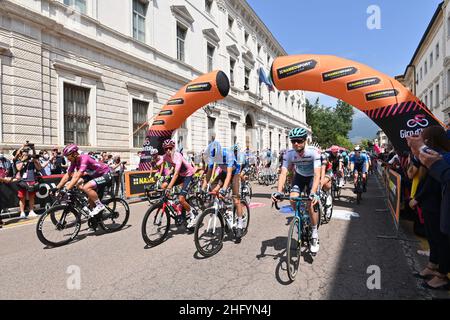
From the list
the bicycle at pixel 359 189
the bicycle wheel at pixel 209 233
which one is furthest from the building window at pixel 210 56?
the bicycle wheel at pixel 209 233

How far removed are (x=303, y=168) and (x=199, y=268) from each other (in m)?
2.18

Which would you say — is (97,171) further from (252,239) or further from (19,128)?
(19,128)

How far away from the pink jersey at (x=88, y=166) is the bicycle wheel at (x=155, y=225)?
168 centimetres

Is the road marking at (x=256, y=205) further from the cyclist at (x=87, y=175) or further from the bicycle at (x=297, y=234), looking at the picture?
the bicycle at (x=297, y=234)

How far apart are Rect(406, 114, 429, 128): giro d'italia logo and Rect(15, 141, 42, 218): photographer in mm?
10248

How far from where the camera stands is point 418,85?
41.2m

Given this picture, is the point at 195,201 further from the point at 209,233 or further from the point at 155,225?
the point at 209,233

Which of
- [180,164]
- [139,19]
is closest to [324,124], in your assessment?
[139,19]

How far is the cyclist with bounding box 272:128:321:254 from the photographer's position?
13.7 feet

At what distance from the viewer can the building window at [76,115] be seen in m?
13.0

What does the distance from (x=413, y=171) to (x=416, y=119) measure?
4679 millimetres

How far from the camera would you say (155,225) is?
5.25 m

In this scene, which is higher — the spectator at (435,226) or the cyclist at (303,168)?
the cyclist at (303,168)
